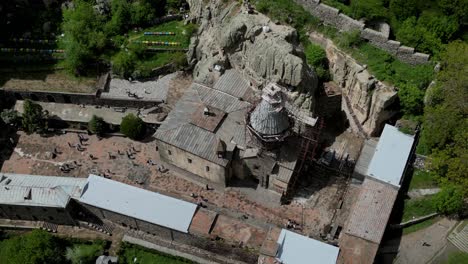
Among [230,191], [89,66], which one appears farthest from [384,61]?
[89,66]

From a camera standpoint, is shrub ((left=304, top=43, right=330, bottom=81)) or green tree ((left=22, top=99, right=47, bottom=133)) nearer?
shrub ((left=304, top=43, right=330, bottom=81))

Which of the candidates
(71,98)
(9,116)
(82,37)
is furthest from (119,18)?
(9,116)

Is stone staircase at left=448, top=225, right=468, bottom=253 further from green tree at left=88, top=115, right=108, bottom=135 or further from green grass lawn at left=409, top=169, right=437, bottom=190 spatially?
green tree at left=88, top=115, right=108, bottom=135

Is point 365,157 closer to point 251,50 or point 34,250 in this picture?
point 251,50

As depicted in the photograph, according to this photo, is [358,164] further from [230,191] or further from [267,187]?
[230,191]

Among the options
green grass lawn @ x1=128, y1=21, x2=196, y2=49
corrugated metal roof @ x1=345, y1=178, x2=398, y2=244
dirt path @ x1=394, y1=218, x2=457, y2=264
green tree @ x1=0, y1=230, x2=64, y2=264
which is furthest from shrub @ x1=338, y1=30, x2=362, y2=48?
green tree @ x1=0, y1=230, x2=64, y2=264
